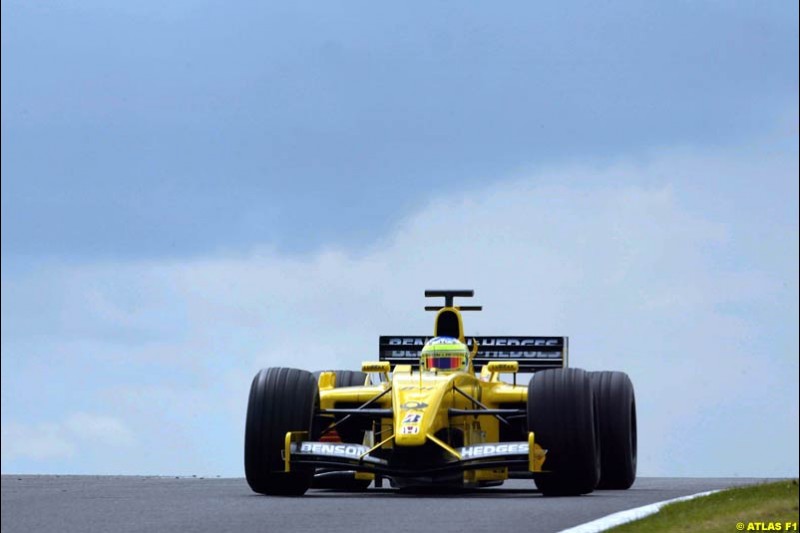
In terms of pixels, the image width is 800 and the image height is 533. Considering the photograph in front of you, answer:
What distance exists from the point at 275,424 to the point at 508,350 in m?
9.65

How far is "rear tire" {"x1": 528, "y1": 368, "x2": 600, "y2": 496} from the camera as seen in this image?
2114 centimetres

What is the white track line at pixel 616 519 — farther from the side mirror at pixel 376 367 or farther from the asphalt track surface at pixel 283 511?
the side mirror at pixel 376 367

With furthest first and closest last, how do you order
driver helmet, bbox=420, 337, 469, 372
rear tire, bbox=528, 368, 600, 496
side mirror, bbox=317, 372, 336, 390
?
side mirror, bbox=317, 372, 336, 390 → driver helmet, bbox=420, 337, 469, 372 → rear tire, bbox=528, 368, 600, 496

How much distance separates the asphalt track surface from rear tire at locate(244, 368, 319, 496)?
489 millimetres

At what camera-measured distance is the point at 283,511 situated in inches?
648

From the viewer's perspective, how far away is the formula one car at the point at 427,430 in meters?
21.1

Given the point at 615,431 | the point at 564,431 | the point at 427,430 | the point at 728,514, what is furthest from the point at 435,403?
the point at 728,514

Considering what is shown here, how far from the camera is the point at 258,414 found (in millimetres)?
21672

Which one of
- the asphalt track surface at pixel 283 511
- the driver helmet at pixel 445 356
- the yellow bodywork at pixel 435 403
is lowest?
the asphalt track surface at pixel 283 511

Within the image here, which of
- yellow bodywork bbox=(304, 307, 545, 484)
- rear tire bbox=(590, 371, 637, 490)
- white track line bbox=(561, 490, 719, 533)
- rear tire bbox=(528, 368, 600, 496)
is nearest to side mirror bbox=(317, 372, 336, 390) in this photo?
yellow bodywork bbox=(304, 307, 545, 484)

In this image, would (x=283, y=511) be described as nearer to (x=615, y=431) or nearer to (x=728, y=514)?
(x=728, y=514)

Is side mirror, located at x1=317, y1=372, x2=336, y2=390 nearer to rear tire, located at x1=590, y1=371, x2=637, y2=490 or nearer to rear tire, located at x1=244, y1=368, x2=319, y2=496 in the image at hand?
rear tire, located at x1=244, y1=368, x2=319, y2=496

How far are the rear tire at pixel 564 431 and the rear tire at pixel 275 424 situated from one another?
334cm

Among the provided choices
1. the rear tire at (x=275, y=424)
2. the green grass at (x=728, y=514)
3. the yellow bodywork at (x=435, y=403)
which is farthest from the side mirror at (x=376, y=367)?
the green grass at (x=728, y=514)
